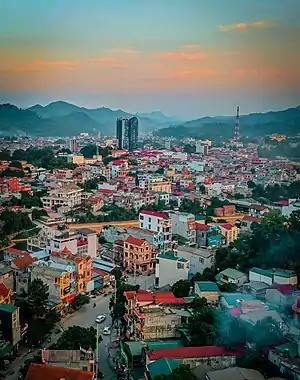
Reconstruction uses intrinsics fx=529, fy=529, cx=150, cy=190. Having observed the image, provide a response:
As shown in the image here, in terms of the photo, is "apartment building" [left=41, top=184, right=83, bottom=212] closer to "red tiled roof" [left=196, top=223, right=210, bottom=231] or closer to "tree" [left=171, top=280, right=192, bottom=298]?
"red tiled roof" [left=196, top=223, right=210, bottom=231]

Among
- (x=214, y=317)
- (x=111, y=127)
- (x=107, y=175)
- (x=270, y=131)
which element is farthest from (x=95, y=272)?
(x=111, y=127)

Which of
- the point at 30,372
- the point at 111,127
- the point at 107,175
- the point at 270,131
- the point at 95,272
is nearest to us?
the point at 30,372

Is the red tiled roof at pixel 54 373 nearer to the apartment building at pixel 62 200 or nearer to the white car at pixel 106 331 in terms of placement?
the white car at pixel 106 331

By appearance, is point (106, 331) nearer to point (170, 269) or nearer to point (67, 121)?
point (170, 269)

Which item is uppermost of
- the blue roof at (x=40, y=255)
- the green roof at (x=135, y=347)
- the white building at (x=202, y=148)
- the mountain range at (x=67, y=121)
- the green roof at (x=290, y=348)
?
the mountain range at (x=67, y=121)

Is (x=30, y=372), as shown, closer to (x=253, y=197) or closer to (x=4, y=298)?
(x=4, y=298)

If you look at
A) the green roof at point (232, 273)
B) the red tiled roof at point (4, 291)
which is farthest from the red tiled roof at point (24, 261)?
the green roof at point (232, 273)
